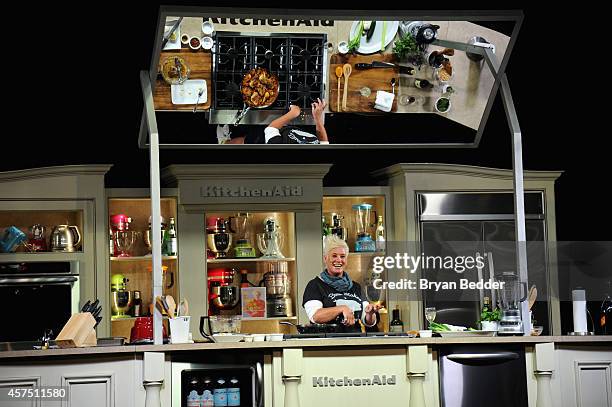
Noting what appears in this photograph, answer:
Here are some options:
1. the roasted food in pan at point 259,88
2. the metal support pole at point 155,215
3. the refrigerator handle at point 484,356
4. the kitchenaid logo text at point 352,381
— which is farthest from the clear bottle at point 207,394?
the roasted food in pan at point 259,88

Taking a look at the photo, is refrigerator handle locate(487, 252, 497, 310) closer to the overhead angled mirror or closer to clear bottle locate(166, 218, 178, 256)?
the overhead angled mirror

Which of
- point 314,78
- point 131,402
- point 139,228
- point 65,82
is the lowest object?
point 131,402

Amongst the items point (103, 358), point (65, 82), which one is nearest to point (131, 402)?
point (103, 358)

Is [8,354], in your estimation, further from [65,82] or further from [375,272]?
[65,82]

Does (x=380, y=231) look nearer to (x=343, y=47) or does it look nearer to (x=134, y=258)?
(x=134, y=258)

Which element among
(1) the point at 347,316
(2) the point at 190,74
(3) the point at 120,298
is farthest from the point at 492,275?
(3) the point at 120,298

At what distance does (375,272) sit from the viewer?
5.48 m

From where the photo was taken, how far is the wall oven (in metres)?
7.14

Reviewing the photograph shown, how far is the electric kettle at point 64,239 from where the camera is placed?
7.29m

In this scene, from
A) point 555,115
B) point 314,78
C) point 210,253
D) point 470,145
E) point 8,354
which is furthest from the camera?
point 555,115

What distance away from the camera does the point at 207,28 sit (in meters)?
5.57

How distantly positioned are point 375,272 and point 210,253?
238 centimetres

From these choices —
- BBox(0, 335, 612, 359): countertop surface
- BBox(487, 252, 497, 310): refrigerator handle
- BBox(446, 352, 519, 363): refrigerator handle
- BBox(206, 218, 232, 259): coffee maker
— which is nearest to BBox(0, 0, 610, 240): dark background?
BBox(206, 218, 232, 259): coffee maker

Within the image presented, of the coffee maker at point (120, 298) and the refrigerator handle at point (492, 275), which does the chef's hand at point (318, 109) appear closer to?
the refrigerator handle at point (492, 275)
